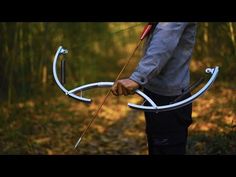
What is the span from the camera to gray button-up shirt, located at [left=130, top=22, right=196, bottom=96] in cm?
223

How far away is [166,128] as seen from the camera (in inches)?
97.7

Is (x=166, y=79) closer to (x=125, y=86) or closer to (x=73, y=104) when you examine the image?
(x=125, y=86)

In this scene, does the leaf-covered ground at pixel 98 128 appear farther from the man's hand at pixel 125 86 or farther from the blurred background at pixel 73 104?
the man's hand at pixel 125 86

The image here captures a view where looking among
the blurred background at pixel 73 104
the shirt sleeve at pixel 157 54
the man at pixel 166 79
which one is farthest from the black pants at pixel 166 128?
the blurred background at pixel 73 104

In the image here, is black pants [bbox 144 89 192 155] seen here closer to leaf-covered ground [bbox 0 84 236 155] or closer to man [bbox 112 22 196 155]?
man [bbox 112 22 196 155]

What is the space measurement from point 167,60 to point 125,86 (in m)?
0.25

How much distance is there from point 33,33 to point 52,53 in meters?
0.43

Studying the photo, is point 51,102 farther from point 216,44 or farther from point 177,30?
point 177,30

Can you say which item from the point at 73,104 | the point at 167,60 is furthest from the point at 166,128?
the point at 73,104

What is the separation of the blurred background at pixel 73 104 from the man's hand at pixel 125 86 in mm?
1733

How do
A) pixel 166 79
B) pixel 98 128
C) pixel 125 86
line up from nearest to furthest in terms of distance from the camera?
1. pixel 125 86
2. pixel 166 79
3. pixel 98 128

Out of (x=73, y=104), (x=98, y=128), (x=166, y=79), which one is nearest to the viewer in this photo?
(x=166, y=79)

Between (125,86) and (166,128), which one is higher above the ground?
(125,86)
